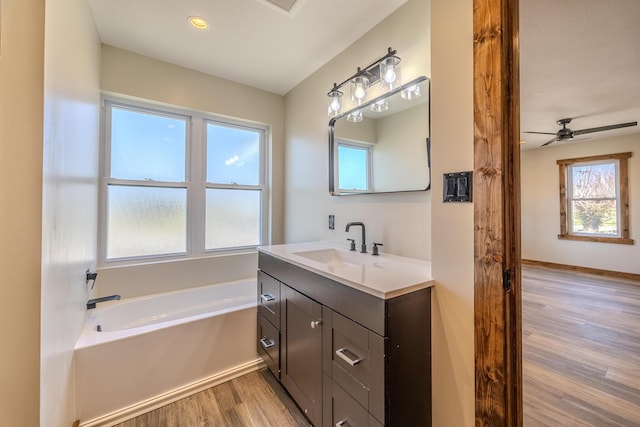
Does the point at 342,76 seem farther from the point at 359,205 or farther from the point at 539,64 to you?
the point at 539,64

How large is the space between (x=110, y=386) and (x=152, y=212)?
57.5 inches

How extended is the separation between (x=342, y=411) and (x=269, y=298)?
0.88 metres

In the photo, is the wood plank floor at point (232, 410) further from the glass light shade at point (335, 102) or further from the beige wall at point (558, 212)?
the beige wall at point (558, 212)

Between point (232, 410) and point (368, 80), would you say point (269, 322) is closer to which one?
point (232, 410)

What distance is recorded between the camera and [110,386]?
154cm

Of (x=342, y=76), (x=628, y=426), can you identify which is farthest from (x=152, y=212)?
(x=628, y=426)

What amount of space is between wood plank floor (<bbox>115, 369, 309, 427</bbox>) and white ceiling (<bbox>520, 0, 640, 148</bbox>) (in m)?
3.03

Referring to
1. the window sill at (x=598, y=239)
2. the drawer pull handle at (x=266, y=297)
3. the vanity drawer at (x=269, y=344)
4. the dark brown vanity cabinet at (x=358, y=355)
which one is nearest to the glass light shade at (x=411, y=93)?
the dark brown vanity cabinet at (x=358, y=355)

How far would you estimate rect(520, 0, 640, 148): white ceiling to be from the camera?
172 centimetres

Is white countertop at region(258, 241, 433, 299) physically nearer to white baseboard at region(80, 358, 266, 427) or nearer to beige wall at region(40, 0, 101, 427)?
white baseboard at region(80, 358, 266, 427)

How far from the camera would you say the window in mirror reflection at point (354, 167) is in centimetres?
198

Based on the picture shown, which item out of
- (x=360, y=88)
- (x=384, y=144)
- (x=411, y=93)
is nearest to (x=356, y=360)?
(x=384, y=144)

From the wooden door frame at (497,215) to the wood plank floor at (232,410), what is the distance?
109cm

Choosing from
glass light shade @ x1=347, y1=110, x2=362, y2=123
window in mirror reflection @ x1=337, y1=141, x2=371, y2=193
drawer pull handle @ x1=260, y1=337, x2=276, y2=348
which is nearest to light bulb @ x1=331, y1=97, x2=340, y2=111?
glass light shade @ x1=347, y1=110, x2=362, y2=123
